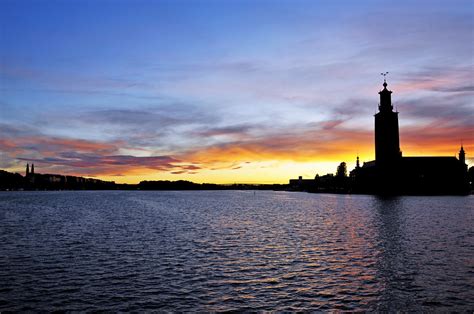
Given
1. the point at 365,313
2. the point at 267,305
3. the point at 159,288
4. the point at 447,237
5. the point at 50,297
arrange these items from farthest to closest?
the point at 447,237
the point at 159,288
the point at 50,297
the point at 267,305
the point at 365,313

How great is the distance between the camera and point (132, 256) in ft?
120

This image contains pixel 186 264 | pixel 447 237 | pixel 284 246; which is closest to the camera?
pixel 186 264

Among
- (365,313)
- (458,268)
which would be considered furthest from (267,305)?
(458,268)

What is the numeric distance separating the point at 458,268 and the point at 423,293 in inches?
334

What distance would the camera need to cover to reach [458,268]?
100 ft

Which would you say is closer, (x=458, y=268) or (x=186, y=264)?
(x=458, y=268)

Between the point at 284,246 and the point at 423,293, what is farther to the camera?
the point at 284,246

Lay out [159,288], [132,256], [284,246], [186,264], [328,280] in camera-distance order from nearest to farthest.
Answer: [159,288], [328,280], [186,264], [132,256], [284,246]

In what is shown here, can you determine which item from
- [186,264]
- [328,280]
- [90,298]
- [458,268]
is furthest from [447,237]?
[90,298]

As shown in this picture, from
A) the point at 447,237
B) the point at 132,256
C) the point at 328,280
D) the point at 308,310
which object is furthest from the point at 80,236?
the point at 447,237

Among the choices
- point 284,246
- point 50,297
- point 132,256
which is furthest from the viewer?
point 284,246

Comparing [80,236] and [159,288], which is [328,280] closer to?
[159,288]

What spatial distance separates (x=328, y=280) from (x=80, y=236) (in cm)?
3401

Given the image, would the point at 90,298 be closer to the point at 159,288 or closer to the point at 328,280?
the point at 159,288
